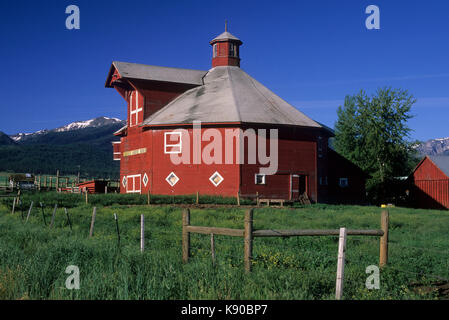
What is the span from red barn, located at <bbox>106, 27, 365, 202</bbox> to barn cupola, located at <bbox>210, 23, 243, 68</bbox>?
168 centimetres

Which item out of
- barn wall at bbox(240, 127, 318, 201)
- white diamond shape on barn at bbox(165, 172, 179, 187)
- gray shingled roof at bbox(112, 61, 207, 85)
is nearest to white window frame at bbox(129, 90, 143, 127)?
gray shingled roof at bbox(112, 61, 207, 85)

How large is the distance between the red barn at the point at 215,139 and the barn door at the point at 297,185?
0.25ft

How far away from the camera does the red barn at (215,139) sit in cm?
3319

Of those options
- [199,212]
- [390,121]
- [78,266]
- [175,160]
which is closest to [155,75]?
[175,160]

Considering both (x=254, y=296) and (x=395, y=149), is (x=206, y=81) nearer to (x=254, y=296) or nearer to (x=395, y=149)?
(x=395, y=149)

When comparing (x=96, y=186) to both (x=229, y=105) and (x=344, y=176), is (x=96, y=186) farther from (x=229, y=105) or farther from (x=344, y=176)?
(x=344, y=176)

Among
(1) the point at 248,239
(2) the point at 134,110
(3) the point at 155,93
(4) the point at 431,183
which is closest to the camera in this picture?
(1) the point at 248,239

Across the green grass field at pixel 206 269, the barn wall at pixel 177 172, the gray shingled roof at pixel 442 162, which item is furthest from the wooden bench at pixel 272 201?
the gray shingled roof at pixel 442 162

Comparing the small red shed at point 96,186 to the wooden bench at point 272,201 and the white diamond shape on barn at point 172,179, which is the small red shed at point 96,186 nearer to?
the white diamond shape on barn at point 172,179

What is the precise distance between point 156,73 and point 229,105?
26.0 ft

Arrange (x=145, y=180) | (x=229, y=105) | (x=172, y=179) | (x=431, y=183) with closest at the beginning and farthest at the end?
(x=172, y=179)
(x=229, y=105)
(x=145, y=180)
(x=431, y=183)

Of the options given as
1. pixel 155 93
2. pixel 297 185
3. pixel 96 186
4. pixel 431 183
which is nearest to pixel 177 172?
pixel 155 93

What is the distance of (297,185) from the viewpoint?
34812 mm
